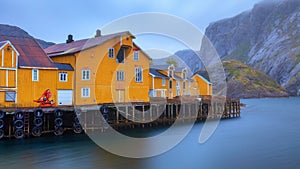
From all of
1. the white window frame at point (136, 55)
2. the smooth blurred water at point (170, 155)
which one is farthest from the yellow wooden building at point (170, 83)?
the smooth blurred water at point (170, 155)

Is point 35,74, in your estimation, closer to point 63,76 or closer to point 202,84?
point 63,76

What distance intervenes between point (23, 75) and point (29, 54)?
12.3 ft

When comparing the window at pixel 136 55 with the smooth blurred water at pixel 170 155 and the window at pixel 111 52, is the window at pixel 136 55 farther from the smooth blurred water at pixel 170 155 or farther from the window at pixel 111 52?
the smooth blurred water at pixel 170 155

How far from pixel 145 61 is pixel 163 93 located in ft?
43.0

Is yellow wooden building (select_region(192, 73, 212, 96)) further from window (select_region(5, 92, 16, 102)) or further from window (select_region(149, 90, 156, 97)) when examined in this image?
window (select_region(5, 92, 16, 102))

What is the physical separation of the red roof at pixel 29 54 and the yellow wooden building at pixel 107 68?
3.96m

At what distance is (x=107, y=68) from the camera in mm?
44000

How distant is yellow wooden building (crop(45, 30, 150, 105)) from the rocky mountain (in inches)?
4401

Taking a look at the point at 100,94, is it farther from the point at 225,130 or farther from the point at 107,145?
the point at 225,130

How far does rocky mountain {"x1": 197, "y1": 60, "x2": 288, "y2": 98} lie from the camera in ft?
537

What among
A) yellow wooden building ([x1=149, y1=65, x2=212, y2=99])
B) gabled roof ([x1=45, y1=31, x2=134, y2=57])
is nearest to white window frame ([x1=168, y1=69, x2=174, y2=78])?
yellow wooden building ([x1=149, y1=65, x2=212, y2=99])

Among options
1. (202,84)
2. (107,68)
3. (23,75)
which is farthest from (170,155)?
(202,84)

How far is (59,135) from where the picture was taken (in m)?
36.0

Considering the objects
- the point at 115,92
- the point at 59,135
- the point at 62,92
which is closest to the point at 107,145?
the point at 59,135
